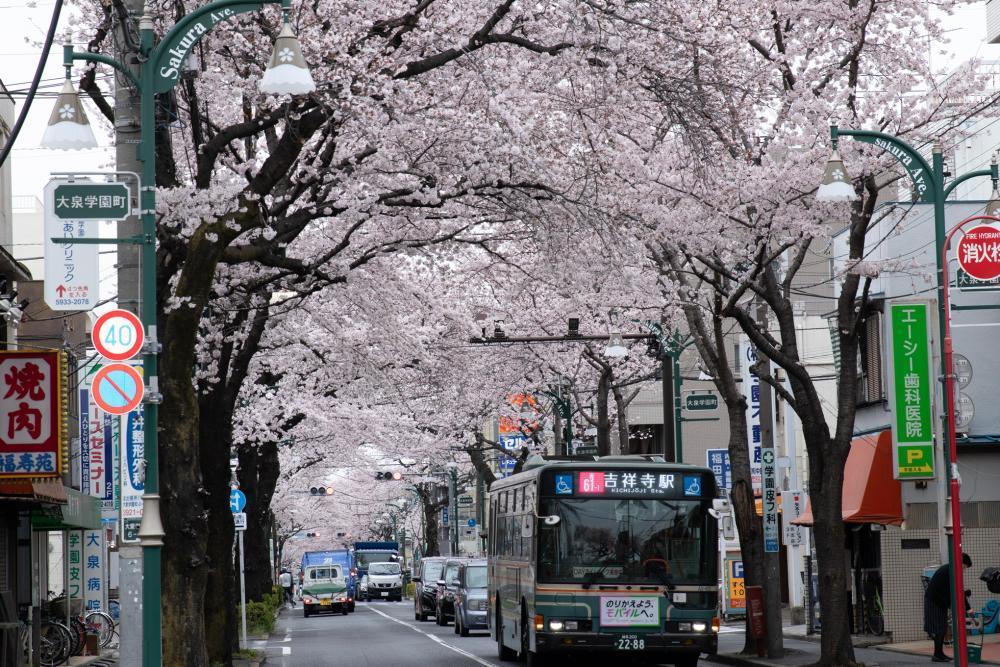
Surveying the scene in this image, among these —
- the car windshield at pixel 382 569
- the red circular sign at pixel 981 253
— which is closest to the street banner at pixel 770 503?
the red circular sign at pixel 981 253

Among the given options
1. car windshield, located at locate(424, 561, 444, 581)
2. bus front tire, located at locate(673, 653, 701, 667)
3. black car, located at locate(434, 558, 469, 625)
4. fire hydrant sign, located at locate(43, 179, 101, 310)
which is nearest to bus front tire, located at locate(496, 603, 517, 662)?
bus front tire, located at locate(673, 653, 701, 667)

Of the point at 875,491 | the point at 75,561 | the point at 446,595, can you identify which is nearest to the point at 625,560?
the point at 875,491

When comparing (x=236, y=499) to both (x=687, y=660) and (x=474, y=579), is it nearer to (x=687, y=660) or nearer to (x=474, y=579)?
(x=474, y=579)

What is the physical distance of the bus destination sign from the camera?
1898 cm

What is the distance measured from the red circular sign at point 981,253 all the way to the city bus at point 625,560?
16.7 ft

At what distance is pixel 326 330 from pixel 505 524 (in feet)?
28.9

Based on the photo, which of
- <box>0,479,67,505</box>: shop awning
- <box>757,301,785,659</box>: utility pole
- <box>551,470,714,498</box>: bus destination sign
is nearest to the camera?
<box>551,470,714,498</box>: bus destination sign

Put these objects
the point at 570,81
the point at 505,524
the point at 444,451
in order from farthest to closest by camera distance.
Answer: the point at 444,451 < the point at 505,524 < the point at 570,81

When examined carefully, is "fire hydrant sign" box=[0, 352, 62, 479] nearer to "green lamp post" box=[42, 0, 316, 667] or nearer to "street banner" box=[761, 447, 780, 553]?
"green lamp post" box=[42, 0, 316, 667]

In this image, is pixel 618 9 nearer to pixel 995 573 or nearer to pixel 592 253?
pixel 592 253

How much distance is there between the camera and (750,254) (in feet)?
67.2

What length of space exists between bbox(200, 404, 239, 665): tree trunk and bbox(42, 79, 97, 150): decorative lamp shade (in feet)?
27.2

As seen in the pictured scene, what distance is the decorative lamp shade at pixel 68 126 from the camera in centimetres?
1164

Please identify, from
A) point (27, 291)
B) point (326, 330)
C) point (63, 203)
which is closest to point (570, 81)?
point (63, 203)
